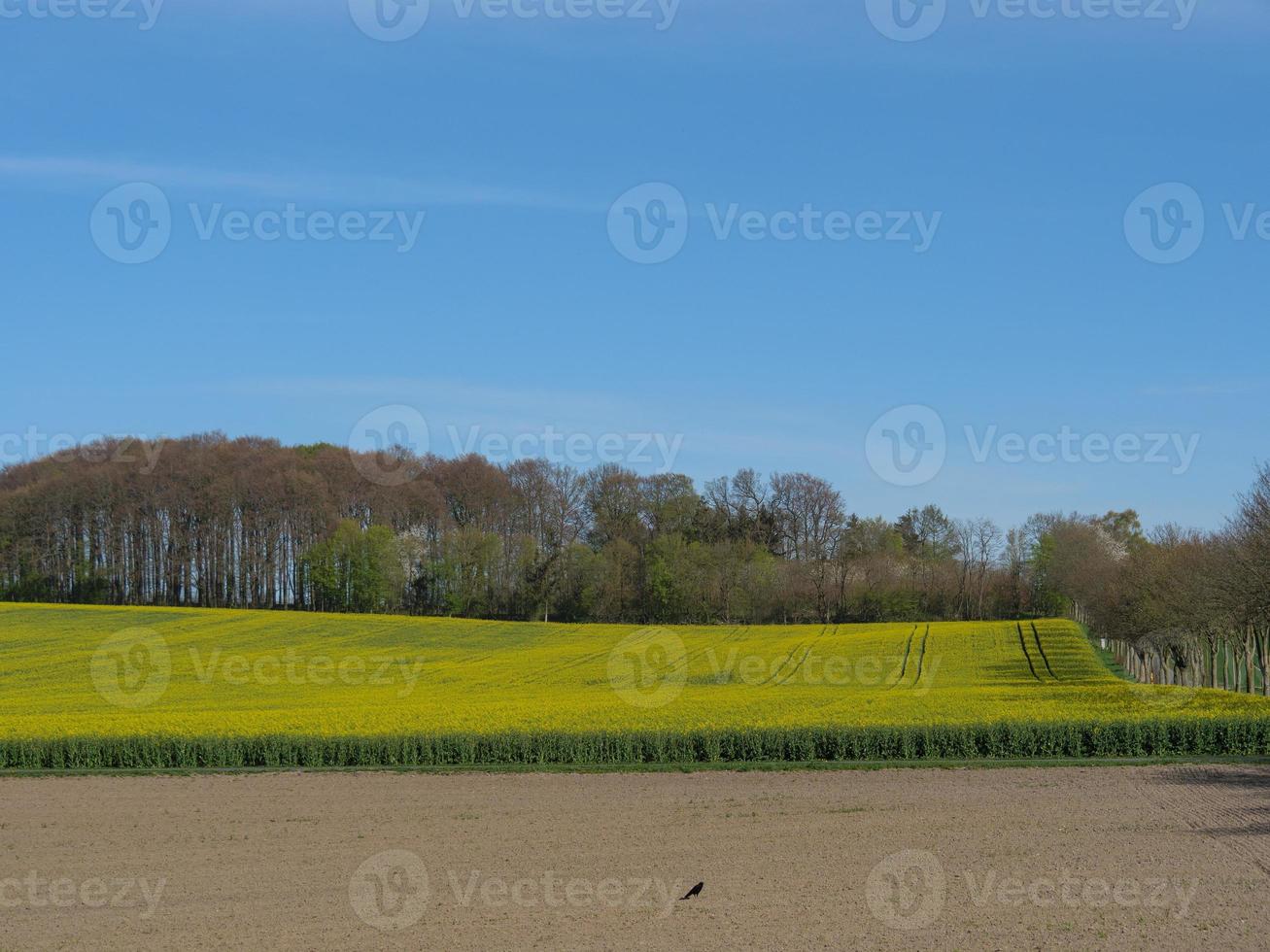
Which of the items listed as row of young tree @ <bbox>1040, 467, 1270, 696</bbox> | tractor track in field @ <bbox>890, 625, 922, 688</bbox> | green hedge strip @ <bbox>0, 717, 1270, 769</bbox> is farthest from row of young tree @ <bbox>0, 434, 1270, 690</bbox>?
green hedge strip @ <bbox>0, 717, 1270, 769</bbox>

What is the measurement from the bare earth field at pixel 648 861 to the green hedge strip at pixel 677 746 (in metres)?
1.54

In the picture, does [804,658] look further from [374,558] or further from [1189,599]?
[374,558]

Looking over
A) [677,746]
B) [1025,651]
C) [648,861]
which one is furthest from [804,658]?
[648,861]

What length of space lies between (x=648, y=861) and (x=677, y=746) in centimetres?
1036

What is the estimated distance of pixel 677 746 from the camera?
96.3 ft

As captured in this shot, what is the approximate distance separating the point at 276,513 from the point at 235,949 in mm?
78758

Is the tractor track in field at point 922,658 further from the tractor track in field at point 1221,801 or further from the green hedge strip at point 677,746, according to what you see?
the tractor track in field at point 1221,801

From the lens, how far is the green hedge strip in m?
29.4

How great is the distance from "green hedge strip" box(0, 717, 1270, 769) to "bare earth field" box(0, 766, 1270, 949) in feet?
5.04

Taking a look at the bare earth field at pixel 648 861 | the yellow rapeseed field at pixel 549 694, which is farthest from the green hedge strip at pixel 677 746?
the bare earth field at pixel 648 861

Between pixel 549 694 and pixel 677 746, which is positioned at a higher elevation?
pixel 677 746

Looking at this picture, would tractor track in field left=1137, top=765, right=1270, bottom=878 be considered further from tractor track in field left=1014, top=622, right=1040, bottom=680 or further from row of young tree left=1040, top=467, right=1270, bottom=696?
tractor track in field left=1014, top=622, right=1040, bottom=680

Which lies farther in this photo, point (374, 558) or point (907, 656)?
point (374, 558)

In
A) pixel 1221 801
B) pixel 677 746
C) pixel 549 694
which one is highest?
pixel 677 746
